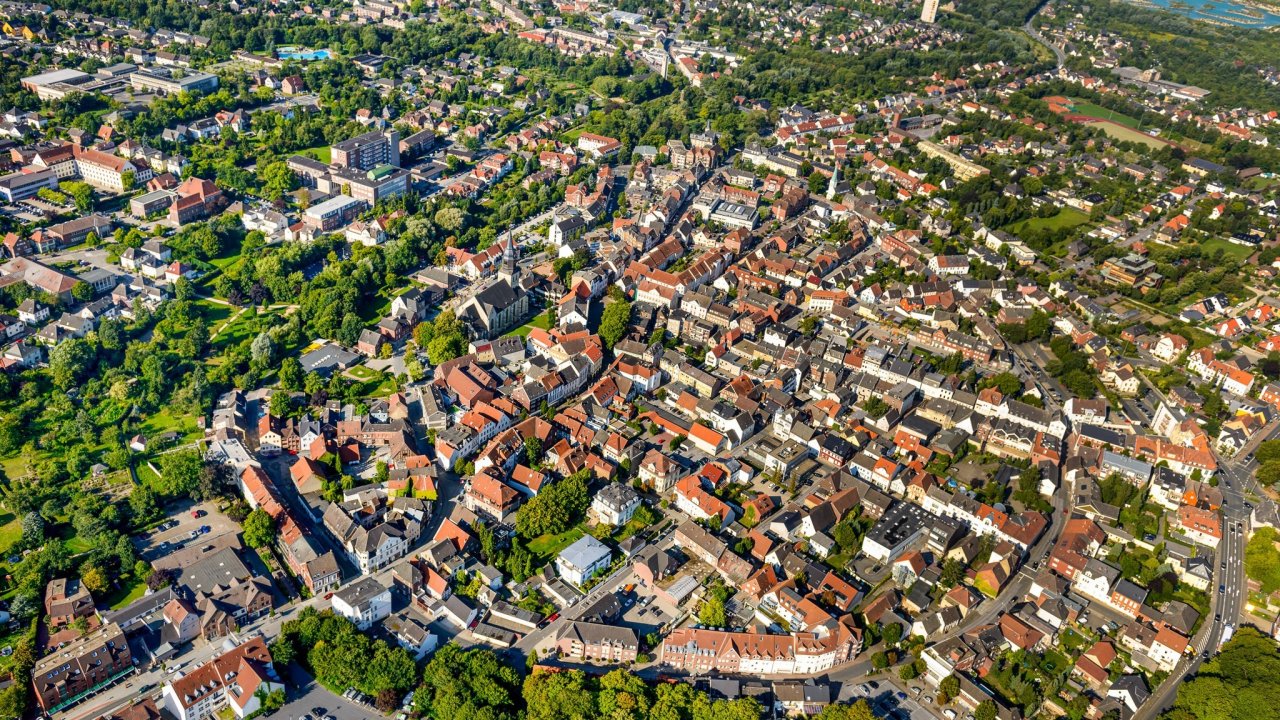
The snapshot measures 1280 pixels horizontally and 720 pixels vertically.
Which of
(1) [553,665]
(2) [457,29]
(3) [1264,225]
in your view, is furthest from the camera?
(2) [457,29]

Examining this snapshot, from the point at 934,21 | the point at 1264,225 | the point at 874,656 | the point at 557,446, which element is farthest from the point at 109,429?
the point at 934,21

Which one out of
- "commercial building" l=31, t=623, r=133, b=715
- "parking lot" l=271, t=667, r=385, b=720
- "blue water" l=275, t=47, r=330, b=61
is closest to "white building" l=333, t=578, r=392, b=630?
"parking lot" l=271, t=667, r=385, b=720

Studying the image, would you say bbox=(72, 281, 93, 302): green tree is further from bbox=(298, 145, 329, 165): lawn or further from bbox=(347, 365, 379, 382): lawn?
bbox=(298, 145, 329, 165): lawn

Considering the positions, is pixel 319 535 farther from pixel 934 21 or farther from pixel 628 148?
pixel 934 21

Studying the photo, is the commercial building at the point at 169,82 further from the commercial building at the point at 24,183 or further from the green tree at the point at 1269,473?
the green tree at the point at 1269,473

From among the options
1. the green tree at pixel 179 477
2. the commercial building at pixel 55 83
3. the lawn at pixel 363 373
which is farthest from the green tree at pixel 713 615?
the commercial building at pixel 55 83
